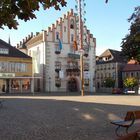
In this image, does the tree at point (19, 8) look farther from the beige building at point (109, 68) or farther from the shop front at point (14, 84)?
the beige building at point (109, 68)

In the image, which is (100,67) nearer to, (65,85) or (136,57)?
(65,85)

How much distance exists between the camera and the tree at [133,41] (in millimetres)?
20192

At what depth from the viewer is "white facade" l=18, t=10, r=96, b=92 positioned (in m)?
77.2

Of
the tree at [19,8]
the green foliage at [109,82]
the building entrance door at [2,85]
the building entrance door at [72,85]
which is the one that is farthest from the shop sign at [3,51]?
the tree at [19,8]

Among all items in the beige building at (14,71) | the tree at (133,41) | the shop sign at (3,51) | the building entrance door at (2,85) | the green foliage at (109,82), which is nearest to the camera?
the tree at (133,41)

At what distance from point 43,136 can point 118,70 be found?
87149mm

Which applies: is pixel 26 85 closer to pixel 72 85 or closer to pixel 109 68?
pixel 72 85

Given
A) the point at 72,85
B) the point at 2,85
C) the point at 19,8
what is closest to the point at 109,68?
the point at 72,85

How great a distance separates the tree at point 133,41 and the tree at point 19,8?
1404 cm

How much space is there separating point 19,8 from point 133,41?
1528 centimetres

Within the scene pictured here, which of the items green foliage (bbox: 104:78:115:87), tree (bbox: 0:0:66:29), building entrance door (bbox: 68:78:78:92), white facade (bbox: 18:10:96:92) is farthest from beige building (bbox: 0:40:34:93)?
tree (bbox: 0:0:66:29)

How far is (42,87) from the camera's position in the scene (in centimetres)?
7769

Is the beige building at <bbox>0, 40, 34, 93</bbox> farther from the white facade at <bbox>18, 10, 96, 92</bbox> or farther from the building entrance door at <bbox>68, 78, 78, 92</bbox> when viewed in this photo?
the building entrance door at <bbox>68, 78, 78, 92</bbox>

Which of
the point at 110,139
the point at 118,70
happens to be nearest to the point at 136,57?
the point at 110,139
